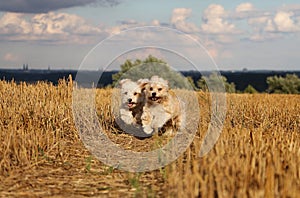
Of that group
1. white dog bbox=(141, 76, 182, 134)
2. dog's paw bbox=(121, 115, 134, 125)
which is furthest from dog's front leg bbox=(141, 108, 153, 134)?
dog's paw bbox=(121, 115, 134, 125)

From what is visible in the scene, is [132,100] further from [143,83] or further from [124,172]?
[124,172]

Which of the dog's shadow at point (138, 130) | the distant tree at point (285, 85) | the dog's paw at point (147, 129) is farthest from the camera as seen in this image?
the distant tree at point (285, 85)

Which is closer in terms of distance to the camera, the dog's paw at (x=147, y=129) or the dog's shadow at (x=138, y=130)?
the dog's paw at (x=147, y=129)

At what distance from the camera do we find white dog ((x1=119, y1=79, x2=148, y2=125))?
30.3 ft

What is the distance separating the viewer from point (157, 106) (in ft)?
29.6

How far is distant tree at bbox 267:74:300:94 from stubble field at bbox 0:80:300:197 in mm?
37283

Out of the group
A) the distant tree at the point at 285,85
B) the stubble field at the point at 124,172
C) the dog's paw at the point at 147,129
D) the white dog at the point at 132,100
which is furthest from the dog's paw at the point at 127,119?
the distant tree at the point at 285,85

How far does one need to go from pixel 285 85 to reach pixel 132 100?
39.6 metres

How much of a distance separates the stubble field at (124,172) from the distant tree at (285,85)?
37.3 metres

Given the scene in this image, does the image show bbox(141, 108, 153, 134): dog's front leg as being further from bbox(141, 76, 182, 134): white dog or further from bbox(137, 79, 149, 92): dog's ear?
bbox(137, 79, 149, 92): dog's ear

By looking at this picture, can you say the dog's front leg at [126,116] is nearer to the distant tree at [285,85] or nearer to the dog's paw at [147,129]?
the dog's paw at [147,129]

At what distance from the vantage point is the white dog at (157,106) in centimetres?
890

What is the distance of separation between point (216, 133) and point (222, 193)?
2797 millimetres

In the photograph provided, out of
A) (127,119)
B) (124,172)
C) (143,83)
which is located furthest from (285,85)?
(124,172)
